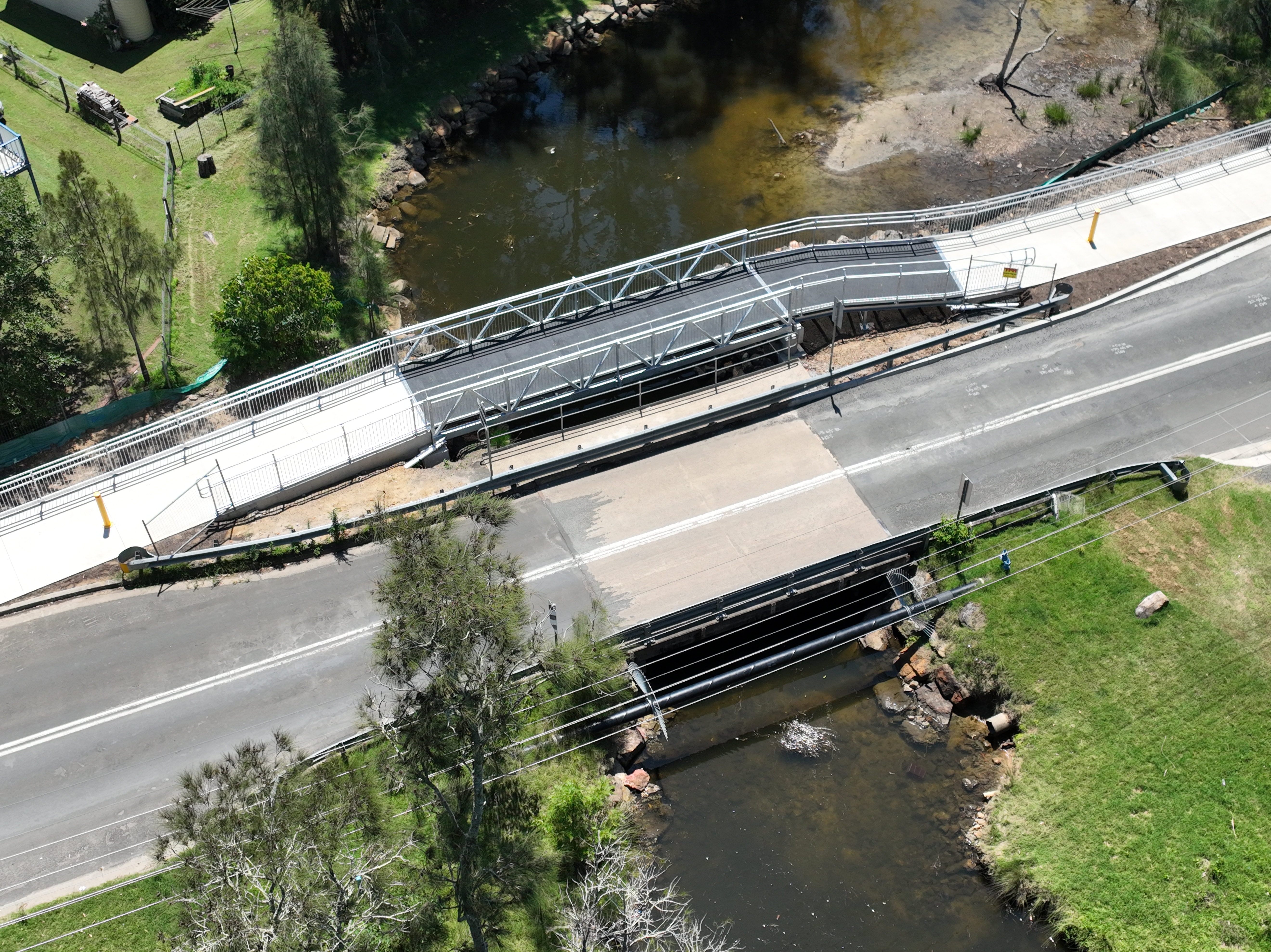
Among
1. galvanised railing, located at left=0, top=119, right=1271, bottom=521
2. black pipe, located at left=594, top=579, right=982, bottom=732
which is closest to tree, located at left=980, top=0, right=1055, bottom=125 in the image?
galvanised railing, located at left=0, top=119, right=1271, bottom=521

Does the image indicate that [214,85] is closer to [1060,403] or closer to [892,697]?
[1060,403]

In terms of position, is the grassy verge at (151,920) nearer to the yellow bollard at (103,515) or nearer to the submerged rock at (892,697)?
the submerged rock at (892,697)

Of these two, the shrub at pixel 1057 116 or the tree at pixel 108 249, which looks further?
the shrub at pixel 1057 116

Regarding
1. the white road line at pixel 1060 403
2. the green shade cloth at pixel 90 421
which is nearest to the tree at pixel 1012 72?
the white road line at pixel 1060 403

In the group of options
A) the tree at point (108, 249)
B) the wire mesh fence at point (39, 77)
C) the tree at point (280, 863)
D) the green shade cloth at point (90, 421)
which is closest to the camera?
the tree at point (280, 863)

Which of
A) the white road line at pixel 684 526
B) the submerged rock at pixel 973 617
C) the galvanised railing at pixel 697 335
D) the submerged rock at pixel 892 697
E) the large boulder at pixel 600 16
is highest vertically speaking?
the large boulder at pixel 600 16

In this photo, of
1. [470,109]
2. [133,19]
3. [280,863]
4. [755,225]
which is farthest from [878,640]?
[133,19]

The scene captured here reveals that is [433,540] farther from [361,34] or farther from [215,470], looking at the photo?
[361,34]
